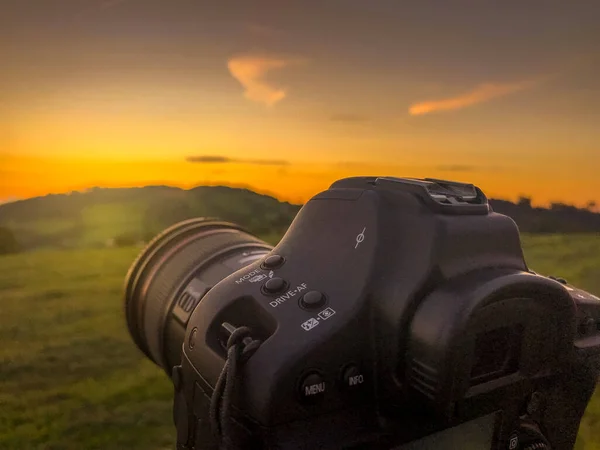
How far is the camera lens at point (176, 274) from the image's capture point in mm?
1093

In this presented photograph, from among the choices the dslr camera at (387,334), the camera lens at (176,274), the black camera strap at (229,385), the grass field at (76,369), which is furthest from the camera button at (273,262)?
the grass field at (76,369)

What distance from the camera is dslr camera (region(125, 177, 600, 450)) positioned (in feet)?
2.10

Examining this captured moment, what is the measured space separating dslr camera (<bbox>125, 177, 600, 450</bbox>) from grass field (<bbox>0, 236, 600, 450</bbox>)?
299 mm

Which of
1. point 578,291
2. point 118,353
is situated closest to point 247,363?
point 578,291

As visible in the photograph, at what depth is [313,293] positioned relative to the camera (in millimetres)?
693

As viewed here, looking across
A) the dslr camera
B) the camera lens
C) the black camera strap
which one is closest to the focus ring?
the camera lens

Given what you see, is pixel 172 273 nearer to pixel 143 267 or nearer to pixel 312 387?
pixel 143 267

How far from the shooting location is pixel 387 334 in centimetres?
66

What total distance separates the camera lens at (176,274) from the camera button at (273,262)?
30 cm

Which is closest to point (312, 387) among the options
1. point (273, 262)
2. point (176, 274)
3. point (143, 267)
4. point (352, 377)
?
point (352, 377)

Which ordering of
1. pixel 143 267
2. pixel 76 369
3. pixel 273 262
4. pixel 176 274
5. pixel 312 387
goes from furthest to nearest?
pixel 76 369
pixel 143 267
pixel 176 274
pixel 273 262
pixel 312 387

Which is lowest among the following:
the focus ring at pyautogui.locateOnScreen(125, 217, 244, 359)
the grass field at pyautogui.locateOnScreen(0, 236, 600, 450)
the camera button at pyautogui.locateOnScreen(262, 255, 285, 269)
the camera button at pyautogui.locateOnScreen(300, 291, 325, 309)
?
the grass field at pyautogui.locateOnScreen(0, 236, 600, 450)

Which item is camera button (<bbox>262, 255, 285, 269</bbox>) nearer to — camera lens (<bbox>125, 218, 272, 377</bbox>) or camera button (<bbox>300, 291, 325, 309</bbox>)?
camera button (<bbox>300, 291, 325, 309</bbox>)

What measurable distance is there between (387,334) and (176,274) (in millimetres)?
605
